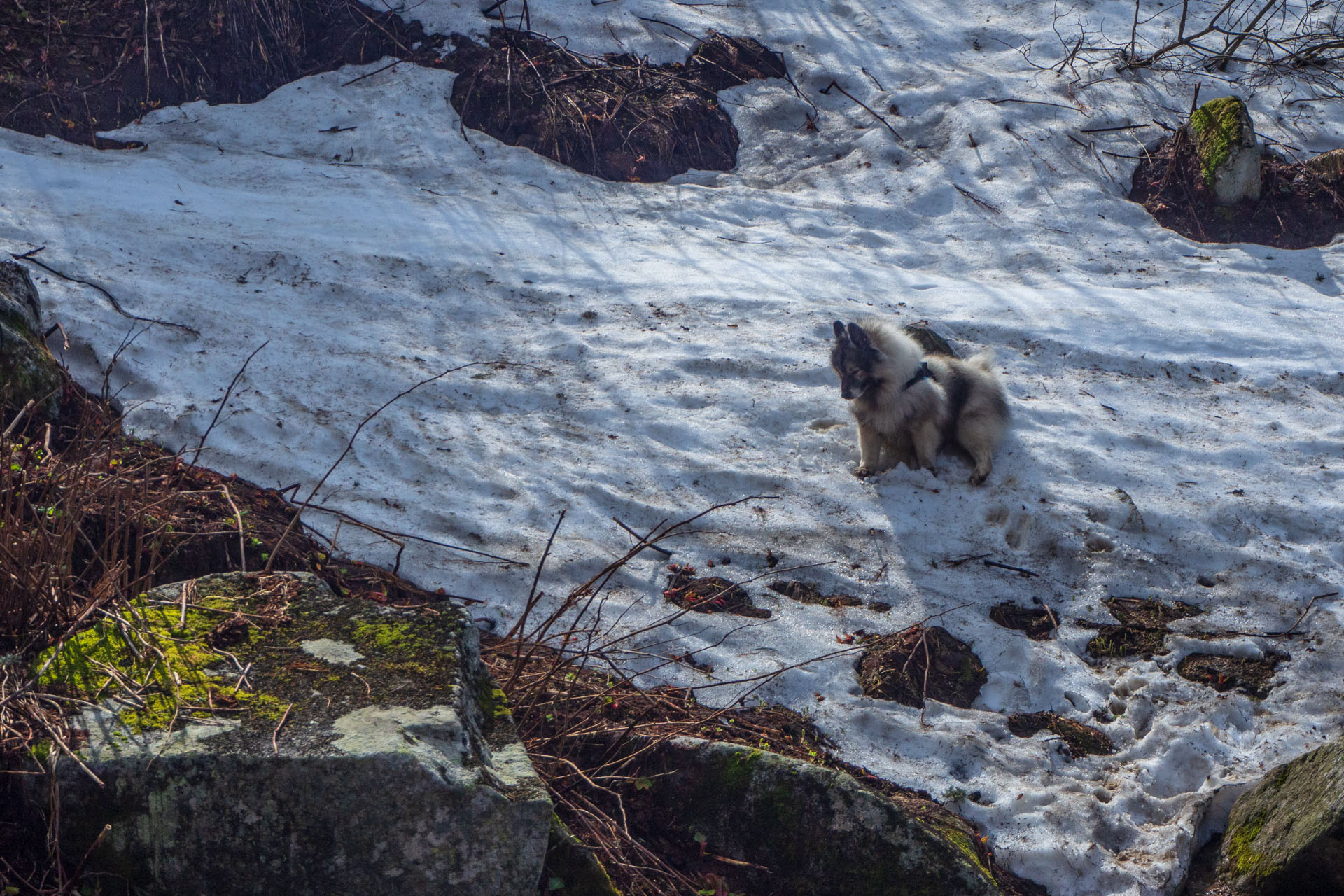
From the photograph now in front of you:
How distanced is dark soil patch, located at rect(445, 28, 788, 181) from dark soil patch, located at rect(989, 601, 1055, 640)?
632 centimetres

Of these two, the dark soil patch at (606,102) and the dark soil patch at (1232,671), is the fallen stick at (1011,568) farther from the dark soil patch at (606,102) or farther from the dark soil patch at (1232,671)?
the dark soil patch at (606,102)

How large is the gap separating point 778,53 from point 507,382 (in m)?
6.50

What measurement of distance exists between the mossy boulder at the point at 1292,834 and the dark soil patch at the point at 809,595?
212 centimetres

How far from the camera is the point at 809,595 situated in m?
5.39

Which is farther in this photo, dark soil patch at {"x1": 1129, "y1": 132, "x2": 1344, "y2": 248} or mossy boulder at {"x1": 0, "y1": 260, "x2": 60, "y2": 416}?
dark soil patch at {"x1": 1129, "y1": 132, "x2": 1344, "y2": 248}

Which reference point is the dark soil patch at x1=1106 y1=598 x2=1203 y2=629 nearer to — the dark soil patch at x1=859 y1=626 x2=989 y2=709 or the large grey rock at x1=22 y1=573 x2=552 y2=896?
the dark soil patch at x1=859 y1=626 x2=989 y2=709

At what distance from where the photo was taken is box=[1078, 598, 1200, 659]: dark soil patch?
16.3 feet

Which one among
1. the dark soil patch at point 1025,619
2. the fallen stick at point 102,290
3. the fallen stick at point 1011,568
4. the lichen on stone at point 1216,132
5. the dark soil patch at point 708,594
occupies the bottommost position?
the dark soil patch at point 708,594

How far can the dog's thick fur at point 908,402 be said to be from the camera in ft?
20.2

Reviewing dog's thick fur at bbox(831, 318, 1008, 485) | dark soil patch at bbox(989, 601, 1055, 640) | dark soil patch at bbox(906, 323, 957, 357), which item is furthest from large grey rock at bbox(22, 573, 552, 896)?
dark soil patch at bbox(906, 323, 957, 357)

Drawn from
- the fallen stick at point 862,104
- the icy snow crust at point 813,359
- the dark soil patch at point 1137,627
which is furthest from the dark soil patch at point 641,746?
the fallen stick at point 862,104

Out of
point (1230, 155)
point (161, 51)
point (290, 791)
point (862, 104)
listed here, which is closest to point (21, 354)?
point (290, 791)

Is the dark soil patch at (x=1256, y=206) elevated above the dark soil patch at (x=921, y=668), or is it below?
above

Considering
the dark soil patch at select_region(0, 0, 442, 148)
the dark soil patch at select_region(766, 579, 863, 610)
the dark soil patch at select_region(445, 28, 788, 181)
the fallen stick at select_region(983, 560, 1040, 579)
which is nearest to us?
the dark soil patch at select_region(766, 579, 863, 610)
